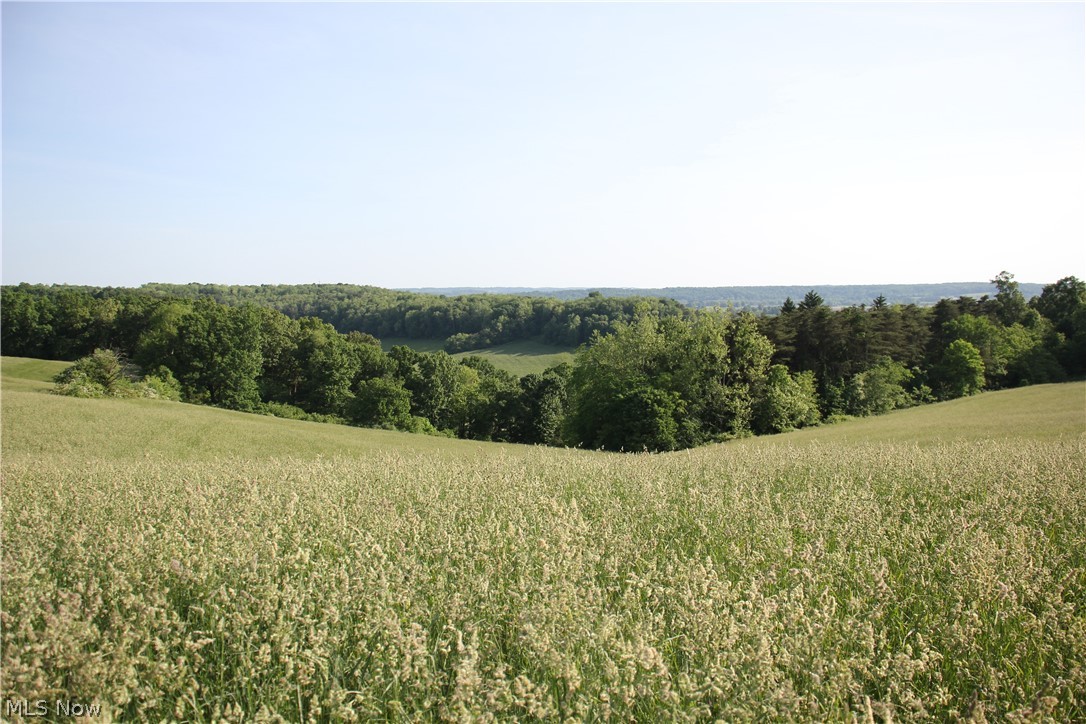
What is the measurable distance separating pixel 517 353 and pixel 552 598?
390ft

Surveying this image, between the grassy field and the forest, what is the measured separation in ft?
126

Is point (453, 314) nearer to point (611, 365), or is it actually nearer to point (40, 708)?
point (611, 365)

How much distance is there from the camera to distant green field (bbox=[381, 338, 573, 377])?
10894cm

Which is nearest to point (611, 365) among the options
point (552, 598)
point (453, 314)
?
point (552, 598)

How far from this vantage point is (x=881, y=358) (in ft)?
211

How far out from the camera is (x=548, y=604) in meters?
3.57

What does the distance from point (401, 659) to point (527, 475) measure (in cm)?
500

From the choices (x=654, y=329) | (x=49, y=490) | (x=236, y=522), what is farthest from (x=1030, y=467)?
(x=654, y=329)

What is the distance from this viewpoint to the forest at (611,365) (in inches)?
1961

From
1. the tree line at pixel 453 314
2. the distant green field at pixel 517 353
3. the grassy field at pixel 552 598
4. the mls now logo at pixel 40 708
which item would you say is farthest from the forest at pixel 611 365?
the mls now logo at pixel 40 708

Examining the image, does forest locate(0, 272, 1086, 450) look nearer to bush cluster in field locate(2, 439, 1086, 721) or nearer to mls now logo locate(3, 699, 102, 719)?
bush cluster in field locate(2, 439, 1086, 721)

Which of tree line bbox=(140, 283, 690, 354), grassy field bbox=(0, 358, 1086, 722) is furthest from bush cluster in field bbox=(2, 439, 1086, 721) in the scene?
tree line bbox=(140, 283, 690, 354)

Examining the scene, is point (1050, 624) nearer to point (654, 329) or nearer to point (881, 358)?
point (654, 329)

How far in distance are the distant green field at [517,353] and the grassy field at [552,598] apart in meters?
97.1
